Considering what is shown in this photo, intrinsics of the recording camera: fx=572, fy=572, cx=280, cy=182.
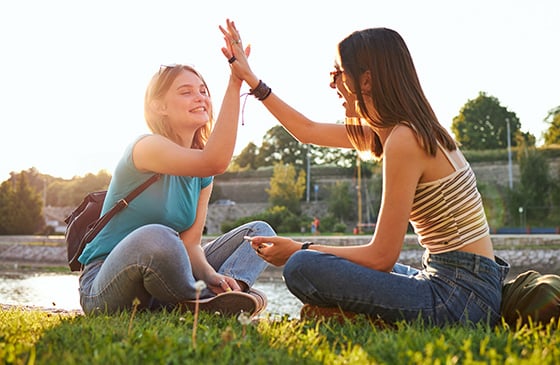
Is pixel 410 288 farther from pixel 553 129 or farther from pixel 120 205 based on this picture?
pixel 553 129

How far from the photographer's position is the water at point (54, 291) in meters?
9.82

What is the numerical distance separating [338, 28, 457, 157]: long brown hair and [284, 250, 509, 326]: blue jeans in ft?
1.59

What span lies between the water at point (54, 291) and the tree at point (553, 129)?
2484cm

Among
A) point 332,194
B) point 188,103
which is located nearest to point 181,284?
point 188,103

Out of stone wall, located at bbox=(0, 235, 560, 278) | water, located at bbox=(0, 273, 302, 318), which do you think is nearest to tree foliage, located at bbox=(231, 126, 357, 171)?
stone wall, located at bbox=(0, 235, 560, 278)

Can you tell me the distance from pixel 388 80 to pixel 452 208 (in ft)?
1.80

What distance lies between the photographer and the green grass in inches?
58.1

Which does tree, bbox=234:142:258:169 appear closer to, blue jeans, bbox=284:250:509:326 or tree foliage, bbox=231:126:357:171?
tree foliage, bbox=231:126:357:171

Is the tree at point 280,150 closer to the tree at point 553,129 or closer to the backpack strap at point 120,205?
the tree at point 553,129

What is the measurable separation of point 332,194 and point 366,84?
27.9 meters

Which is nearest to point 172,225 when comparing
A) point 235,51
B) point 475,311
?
point 235,51

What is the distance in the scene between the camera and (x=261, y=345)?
1.73 m

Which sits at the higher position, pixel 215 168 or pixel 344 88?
pixel 344 88

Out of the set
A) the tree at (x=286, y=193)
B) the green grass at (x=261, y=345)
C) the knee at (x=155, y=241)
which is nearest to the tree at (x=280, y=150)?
the tree at (x=286, y=193)
